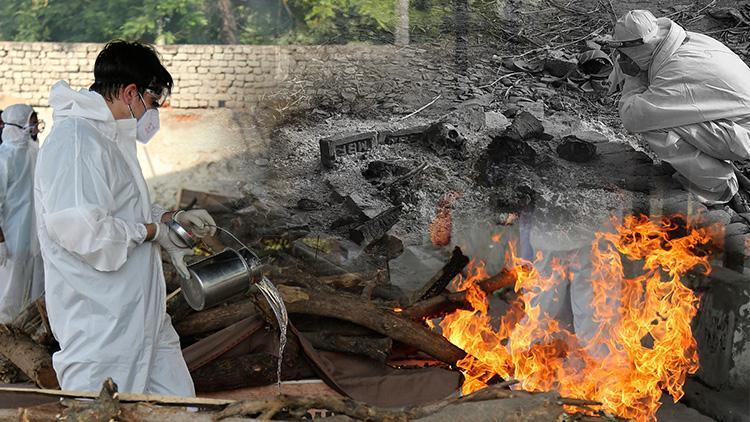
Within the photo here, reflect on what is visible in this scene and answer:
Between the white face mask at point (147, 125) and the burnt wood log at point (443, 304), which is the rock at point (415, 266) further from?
the white face mask at point (147, 125)

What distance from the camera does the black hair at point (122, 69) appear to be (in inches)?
130

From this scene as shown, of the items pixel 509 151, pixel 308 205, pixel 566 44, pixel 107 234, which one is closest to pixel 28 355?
pixel 107 234

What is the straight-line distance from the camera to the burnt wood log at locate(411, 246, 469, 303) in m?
4.88

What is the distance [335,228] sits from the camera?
5461 mm

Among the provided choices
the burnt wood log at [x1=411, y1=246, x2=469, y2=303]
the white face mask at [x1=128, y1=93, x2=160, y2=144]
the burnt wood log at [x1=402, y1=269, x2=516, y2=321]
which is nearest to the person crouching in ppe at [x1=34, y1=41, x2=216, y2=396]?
the white face mask at [x1=128, y1=93, x2=160, y2=144]

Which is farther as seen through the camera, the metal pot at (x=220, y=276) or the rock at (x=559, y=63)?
the rock at (x=559, y=63)

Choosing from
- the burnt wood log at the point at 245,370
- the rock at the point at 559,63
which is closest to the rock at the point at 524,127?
the rock at the point at 559,63

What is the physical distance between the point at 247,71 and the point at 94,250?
114 inches

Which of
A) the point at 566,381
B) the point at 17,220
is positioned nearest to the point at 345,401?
the point at 566,381

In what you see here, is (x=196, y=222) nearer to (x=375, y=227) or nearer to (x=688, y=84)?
(x=375, y=227)

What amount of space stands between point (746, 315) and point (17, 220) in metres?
5.00

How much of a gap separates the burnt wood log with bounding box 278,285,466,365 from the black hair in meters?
1.52

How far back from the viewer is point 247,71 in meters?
5.71

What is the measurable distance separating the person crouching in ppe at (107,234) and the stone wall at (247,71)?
2.02 m
